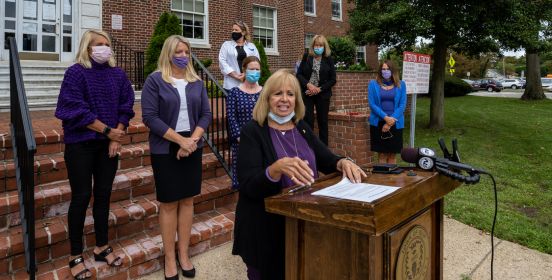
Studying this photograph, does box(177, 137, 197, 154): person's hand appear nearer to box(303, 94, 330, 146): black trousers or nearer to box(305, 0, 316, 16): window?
box(303, 94, 330, 146): black trousers

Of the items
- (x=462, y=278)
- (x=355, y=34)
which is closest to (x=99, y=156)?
(x=462, y=278)

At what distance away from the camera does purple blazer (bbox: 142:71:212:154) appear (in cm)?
284

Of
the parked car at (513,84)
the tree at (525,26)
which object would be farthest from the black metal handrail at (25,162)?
the parked car at (513,84)

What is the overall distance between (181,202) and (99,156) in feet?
2.28

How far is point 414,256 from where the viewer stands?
5.68ft

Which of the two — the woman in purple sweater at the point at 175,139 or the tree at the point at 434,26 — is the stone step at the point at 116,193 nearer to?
the woman in purple sweater at the point at 175,139

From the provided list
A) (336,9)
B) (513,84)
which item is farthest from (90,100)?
(513,84)

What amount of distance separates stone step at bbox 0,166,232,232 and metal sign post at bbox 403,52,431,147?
2.52 m

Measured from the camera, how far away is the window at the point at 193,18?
12328 mm

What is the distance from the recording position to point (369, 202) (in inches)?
50.9

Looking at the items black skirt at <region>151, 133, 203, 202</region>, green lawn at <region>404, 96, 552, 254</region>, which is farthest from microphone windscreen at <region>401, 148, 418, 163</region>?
green lawn at <region>404, 96, 552, 254</region>

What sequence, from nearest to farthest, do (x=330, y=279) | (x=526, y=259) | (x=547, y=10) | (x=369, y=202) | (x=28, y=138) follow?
(x=369, y=202) < (x=330, y=279) < (x=28, y=138) < (x=526, y=259) < (x=547, y=10)

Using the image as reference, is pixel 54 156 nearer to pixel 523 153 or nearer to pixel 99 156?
pixel 99 156

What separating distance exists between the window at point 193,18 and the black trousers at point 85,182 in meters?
10.3
